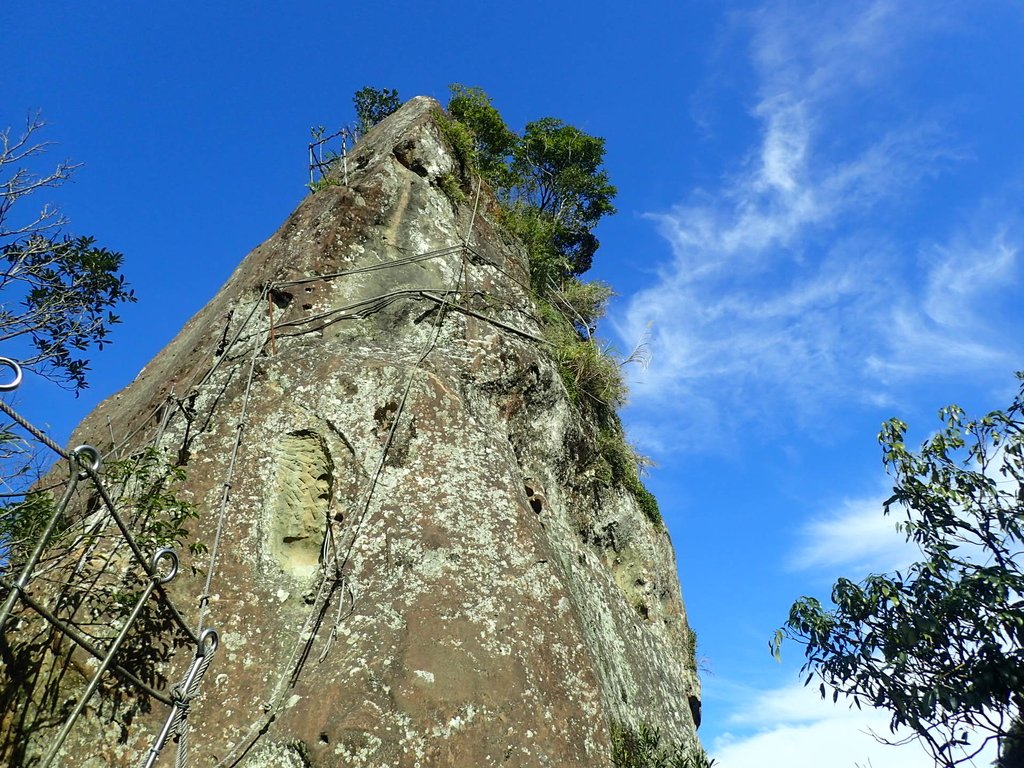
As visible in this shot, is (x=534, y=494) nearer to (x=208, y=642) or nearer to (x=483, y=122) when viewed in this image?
(x=208, y=642)

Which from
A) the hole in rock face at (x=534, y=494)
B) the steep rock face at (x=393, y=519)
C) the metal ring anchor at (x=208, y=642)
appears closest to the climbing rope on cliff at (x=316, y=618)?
the steep rock face at (x=393, y=519)

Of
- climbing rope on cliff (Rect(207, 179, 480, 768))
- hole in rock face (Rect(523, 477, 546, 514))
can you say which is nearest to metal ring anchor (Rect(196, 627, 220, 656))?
climbing rope on cliff (Rect(207, 179, 480, 768))

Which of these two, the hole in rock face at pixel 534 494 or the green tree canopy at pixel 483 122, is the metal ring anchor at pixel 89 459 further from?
the green tree canopy at pixel 483 122

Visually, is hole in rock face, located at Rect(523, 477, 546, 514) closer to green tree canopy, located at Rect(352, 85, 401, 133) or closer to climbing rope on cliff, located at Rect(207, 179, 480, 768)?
climbing rope on cliff, located at Rect(207, 179, 480, 768)

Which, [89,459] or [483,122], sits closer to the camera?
[89,459]

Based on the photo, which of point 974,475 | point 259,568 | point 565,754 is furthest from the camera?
point 974,475

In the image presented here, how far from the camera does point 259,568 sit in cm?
736

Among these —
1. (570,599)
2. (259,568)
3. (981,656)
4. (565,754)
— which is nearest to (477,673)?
(565,754)

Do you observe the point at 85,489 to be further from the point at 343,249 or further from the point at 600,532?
the point at 600,532

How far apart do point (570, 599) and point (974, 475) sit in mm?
6929

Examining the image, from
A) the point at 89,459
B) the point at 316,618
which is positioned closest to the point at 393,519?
the point at 316,618

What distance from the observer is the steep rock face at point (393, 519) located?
629cm

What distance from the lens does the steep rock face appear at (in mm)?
6293

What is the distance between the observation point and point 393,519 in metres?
7.65
